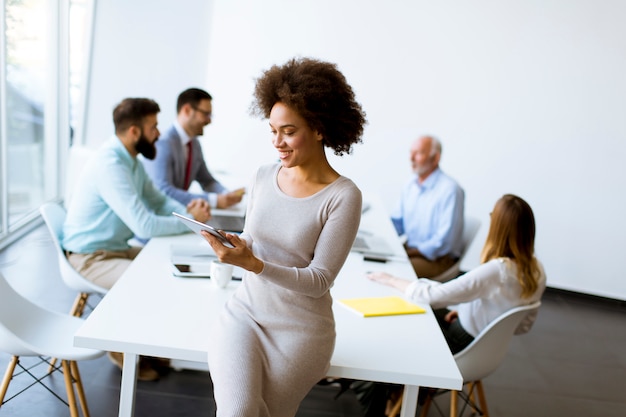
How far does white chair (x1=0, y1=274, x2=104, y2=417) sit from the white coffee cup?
47 centimetres

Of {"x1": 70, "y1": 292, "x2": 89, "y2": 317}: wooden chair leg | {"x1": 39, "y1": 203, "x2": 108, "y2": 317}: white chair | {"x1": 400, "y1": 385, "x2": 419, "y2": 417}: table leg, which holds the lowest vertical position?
{"x1": 70, "y1": 292, "x2": 89, "y2": 317}: wooden chair leg

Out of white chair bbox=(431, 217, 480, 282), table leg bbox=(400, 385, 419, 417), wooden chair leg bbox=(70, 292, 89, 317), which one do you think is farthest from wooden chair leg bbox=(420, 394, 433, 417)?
wooden chair leg bbox=(70, 292, 89, 317)

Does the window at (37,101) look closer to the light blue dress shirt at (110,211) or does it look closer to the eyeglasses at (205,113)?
the eyeglasses at (205,113)

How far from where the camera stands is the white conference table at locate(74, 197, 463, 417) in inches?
74.9

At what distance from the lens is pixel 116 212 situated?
3.12 metres

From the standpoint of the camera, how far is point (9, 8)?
4.78 meters

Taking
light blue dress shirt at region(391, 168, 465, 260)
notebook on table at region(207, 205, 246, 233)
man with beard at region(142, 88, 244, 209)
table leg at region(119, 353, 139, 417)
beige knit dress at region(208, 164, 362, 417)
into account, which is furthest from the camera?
light blue dress shirt at region(391, 168, 465, 260)

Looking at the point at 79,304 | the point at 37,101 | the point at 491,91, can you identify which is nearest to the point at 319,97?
the point at 79,304

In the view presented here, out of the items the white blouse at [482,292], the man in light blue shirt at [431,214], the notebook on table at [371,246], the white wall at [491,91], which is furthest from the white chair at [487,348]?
the white wall at [491,91]

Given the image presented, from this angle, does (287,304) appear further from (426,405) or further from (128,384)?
(426,405)

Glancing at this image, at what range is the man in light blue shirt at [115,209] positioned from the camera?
3082 millimetres

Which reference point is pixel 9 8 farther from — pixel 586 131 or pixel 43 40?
pixel 586 131

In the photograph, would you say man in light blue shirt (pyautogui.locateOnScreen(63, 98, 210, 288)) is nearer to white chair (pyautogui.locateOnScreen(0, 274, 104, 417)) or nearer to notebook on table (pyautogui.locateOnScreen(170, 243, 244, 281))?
notebook on table (pyautogui.locateOnScreen(170, 243, 244, 281))

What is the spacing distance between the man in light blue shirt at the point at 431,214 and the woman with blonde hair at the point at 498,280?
133 cm
